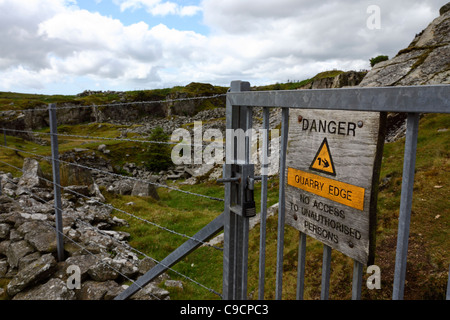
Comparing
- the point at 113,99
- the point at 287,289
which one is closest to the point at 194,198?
the point at 287,289

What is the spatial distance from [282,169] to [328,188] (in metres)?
0.45

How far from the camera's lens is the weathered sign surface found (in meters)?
1.93

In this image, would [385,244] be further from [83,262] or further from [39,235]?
[39,235]

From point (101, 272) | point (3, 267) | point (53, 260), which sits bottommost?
point (3, 267)

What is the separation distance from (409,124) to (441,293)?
483cm

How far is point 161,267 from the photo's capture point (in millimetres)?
4211

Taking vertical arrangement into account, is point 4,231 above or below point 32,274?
above

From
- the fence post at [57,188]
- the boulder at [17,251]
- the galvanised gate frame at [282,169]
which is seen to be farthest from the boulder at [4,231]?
the galvanised gate frame at [282,169]

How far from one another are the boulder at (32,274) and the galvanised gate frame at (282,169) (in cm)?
329

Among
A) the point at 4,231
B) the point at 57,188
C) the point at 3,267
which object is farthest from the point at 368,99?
the point at 4,231

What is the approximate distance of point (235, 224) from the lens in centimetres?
313

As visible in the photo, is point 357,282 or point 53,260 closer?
point 357,282

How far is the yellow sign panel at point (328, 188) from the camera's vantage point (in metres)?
2.03

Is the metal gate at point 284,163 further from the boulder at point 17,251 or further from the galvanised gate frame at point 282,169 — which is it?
the boulder at point 17,251
